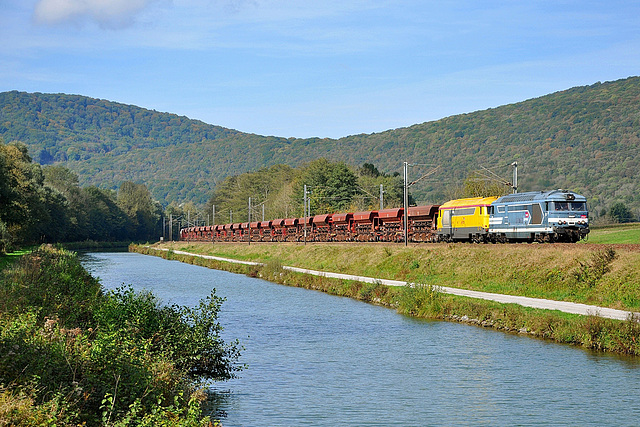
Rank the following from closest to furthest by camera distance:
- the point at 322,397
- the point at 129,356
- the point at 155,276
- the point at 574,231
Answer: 1. the point at 129,356
2. the point at 322,397
3. the point at 574,231
4. the point at 155,276

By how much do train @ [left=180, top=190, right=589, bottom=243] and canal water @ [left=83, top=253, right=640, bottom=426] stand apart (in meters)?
18.3

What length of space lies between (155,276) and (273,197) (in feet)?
381

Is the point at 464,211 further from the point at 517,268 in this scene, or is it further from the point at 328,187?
the point at 328,187

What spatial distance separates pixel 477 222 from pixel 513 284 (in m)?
17.9

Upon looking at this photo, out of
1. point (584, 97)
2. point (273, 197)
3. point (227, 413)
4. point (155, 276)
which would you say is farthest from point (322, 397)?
point (584, 97)

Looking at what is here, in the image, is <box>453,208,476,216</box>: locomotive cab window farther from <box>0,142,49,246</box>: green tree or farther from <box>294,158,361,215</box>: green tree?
<box>294,158,361,215</box>: green tree

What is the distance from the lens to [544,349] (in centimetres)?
2498

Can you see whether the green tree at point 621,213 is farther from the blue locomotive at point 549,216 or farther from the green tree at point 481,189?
the blue locomotive at point 549,216

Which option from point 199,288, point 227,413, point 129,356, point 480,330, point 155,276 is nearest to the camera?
point 129,356

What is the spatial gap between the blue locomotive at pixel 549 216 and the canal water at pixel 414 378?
17955 mm

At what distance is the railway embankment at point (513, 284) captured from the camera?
26.1 m

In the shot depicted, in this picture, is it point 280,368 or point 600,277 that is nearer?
point 280,368

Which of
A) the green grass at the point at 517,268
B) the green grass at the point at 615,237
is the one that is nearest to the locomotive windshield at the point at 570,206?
the green grass at the point at 517,268

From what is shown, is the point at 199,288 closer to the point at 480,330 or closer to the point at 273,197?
the point at 480,330
